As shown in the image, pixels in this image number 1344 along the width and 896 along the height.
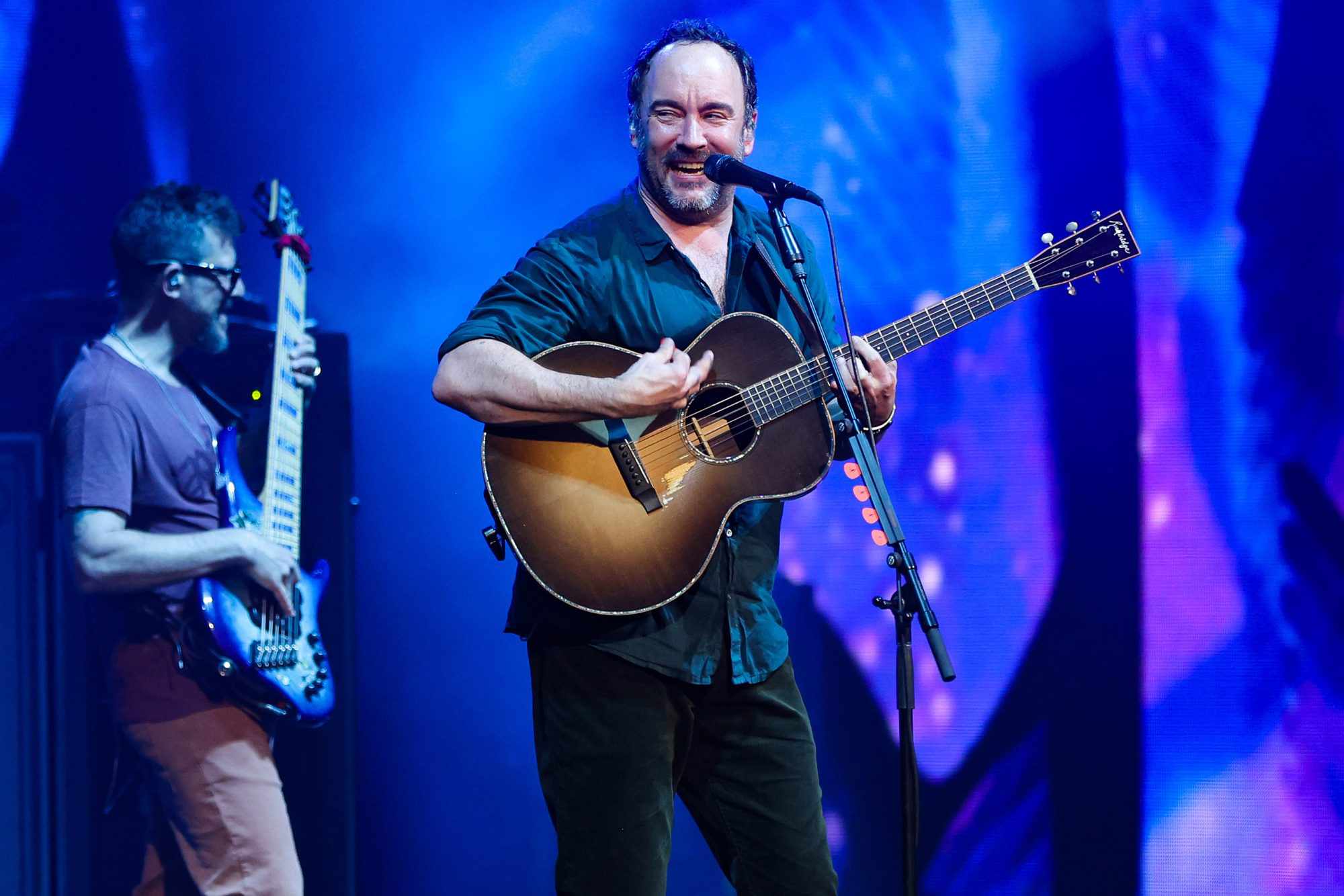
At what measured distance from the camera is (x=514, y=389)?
1945 millimetres

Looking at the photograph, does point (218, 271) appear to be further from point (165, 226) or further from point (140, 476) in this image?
point (140, 476)

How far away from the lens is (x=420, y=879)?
3.13 meters

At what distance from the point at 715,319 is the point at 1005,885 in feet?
6.54

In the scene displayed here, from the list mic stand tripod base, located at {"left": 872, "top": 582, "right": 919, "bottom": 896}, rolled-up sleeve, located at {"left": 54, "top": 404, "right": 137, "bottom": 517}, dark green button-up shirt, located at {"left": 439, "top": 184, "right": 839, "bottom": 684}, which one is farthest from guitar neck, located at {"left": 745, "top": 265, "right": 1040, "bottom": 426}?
rolled-up sleeve, located at {"left": 54, "top": 404, "right": 137, "bottom": 517}

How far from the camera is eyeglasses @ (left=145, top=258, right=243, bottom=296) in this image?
291 cm

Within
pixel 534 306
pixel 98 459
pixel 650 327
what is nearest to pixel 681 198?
pixel 650 327

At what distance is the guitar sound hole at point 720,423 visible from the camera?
215 centimetres

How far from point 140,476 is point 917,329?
1954 millimetres

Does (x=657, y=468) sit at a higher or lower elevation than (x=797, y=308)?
lower

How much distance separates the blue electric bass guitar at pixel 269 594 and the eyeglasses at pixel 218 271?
0.38ft

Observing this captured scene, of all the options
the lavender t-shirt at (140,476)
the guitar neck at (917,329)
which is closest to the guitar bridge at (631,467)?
the guitar neck at (917,329)

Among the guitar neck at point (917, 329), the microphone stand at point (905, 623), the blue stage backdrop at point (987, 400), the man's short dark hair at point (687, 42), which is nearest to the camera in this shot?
the microphone stand at point (905, 623)

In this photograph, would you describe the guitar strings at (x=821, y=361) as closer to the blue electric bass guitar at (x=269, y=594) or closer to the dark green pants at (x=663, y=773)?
the dark green pants at (x=663, y=773)

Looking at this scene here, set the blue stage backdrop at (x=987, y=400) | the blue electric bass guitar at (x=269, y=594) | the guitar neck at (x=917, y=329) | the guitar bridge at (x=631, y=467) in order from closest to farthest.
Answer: the guitar bridge at (x=631, y=467)
the guitar neck at (x=917, y=329)
the blue electric bass guitar at (x=269, y=594)
the blue stage backdrop at (x=987, y=400)
